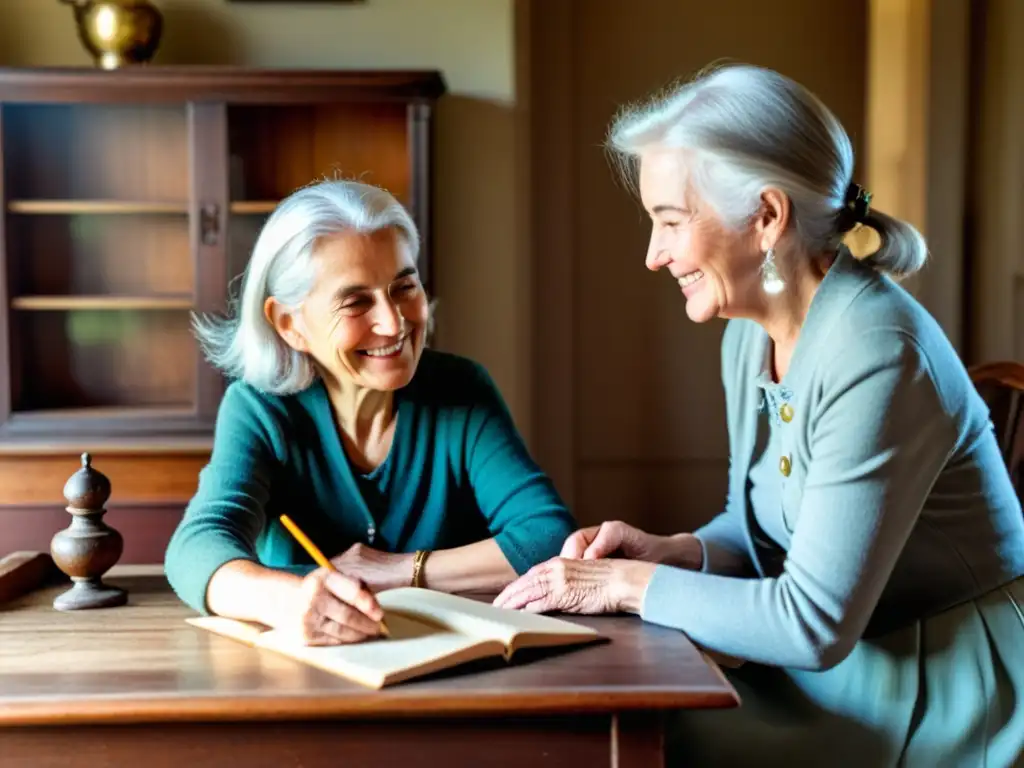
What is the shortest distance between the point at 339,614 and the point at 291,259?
67cm

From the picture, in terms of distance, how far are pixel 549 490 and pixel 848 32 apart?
2640mm

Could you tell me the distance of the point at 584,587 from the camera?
1.37m

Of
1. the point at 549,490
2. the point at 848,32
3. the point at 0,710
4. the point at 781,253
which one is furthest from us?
the point at 848,32

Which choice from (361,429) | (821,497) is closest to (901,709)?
(821,497)

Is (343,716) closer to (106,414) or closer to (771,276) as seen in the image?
(771,276)

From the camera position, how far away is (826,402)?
51.9 inches

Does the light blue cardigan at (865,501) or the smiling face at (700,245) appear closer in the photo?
the light blue cardigan at (865,501)

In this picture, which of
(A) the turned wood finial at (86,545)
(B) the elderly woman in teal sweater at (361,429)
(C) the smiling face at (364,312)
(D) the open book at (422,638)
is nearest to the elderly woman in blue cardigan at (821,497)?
(D) the open book at (422,638)

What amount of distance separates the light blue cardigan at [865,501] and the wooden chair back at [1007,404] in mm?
459

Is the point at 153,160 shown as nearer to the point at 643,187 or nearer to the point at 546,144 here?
the point at 546,144

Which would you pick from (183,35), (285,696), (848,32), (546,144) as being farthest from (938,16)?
(285,696)

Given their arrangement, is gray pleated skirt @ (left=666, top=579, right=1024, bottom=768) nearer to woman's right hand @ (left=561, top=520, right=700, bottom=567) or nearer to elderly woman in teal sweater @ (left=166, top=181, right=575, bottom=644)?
woman's right hand @ (left=561, top=520, right=700, bottom=567)

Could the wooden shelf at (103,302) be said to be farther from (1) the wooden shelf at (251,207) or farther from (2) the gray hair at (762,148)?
(2) the gray hair at (762,148)

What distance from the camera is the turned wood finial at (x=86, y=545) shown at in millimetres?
1462
